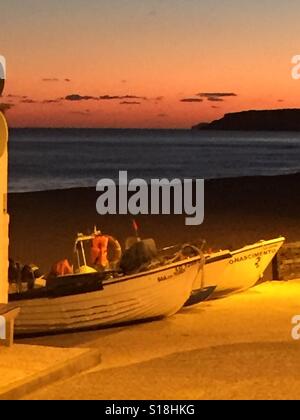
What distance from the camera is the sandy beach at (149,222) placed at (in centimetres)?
2223

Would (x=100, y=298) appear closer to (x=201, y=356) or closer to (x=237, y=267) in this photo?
(x=201, y=356)

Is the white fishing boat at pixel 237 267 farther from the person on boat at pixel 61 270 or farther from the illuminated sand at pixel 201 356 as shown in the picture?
the person on boat at pixel 61 270

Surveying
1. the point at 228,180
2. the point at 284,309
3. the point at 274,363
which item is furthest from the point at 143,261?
the point at 228,180

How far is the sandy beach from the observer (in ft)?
72.9

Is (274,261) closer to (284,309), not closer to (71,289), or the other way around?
(284,309)

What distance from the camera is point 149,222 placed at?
27.4m

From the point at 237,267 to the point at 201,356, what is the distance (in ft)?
16.2

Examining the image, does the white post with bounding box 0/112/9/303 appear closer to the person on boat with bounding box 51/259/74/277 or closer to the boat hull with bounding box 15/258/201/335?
the boat hull with bounding box 15/258/201/335

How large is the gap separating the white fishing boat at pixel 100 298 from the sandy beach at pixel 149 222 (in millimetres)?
3263

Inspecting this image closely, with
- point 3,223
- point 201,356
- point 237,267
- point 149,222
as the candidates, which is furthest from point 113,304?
point 149,222

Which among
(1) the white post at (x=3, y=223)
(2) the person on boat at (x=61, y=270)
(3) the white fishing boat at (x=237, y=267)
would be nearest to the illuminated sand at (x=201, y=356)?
(3) the white fishing boat at (x=237, y=267)

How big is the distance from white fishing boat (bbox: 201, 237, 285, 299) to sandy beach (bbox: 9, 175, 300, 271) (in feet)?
2.01

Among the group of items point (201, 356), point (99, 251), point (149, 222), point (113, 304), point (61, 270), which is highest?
point (149, 222)

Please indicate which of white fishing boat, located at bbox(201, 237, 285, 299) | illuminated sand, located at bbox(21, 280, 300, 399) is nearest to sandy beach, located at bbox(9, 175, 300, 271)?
white fishing boat, located at bbox(201, 237, 285, 299)
